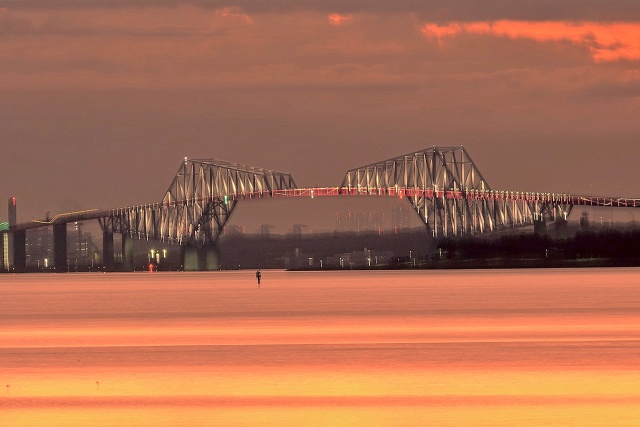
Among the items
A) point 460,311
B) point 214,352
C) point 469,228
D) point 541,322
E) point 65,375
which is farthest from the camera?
point 469,228

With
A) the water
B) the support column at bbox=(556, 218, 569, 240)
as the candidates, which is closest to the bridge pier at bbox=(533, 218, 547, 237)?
the support column at bbox=(556, 218, 569, 240)

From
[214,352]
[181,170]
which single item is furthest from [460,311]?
[181,170]

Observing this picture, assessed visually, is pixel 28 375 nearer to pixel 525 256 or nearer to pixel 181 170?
pixel 525 256

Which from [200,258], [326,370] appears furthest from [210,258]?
[326,370]

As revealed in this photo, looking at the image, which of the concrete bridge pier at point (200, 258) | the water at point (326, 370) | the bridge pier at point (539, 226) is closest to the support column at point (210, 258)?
the concrete bridge pier at point (200, 258)

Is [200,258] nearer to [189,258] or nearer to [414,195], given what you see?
[189,258]
